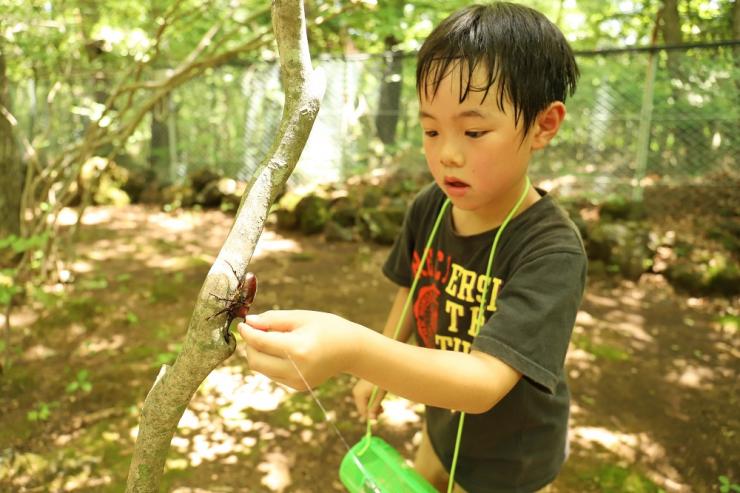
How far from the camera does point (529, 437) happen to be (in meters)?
1.68

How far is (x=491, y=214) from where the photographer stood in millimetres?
1660

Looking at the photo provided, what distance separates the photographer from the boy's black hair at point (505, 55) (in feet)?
4.20

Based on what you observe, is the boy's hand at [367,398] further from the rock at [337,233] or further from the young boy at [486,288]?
→ the rock at [337,233]

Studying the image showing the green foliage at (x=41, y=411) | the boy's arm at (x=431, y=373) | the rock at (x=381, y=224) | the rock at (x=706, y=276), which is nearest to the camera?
the boy's arm at (x=431, y=373)

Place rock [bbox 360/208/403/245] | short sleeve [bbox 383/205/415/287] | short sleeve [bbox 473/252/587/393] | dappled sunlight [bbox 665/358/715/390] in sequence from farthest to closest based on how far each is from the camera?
rock [bbox 360/208/403/245] → dappled sunlight [bbox 665/358/715/390] → short sleeve [bbox 383/205/415/287] → short sleeve [bbox 473/252/587/393]

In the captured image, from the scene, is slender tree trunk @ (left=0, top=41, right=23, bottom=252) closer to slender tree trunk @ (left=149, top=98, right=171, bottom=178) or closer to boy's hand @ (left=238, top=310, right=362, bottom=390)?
slender tree trunk @ (left=149, top=98, right=171, bottom=178)

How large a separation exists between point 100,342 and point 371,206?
16.2ft

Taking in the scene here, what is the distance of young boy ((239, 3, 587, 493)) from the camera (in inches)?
41.5

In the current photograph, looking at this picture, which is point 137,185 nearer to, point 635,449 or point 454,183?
point 635,449

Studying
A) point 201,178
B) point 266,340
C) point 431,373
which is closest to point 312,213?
point 201,178

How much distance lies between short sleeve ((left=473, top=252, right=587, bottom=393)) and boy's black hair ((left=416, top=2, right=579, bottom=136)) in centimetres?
37

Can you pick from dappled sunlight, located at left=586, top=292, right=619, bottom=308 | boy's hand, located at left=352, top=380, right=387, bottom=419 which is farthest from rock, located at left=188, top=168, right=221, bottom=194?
boy's hand, located at left=352, top=380, right=387, bottom=419

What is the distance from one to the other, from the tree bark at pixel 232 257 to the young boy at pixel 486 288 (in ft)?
0.29

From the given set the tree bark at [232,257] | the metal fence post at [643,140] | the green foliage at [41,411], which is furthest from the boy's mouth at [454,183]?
the metal fence post at [643,140]
